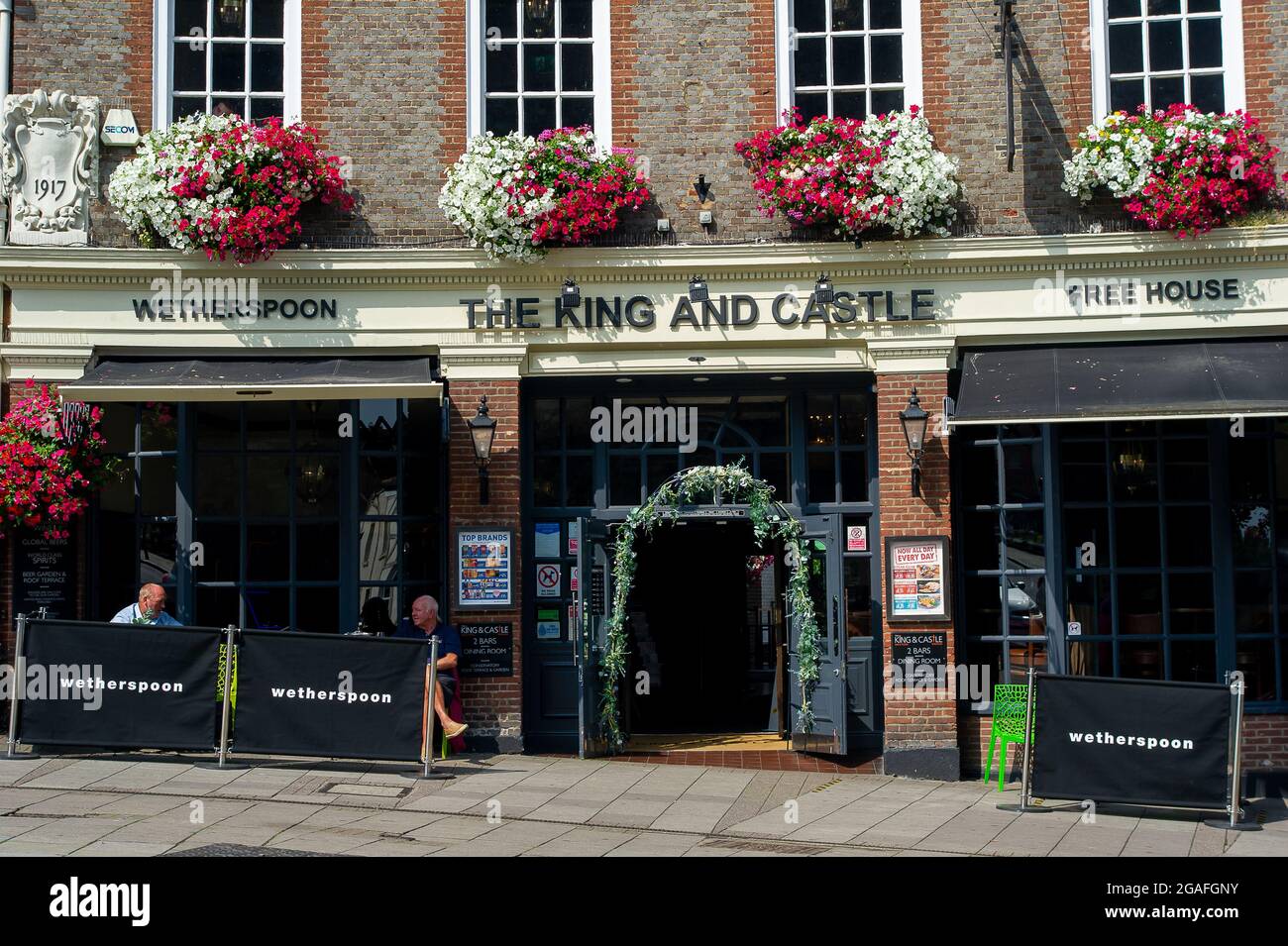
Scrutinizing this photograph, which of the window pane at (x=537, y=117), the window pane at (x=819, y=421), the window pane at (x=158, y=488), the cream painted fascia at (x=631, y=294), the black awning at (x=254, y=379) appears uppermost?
the window pane at (x=537, y=117)

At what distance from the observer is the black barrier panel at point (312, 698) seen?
11.3 metres

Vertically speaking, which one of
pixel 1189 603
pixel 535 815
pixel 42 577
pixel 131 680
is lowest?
pixel 535 815

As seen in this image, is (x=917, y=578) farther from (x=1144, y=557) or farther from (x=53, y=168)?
(x=53, y=168)

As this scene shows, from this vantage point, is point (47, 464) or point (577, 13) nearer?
point (47, 464)

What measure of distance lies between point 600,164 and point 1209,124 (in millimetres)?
5261

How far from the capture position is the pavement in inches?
369

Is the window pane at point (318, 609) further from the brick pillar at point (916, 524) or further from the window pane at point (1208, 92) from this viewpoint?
the window pane at point (1208, 92)

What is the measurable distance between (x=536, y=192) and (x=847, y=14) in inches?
133

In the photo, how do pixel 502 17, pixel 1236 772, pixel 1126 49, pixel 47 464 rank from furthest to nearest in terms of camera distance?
1. pixel 502 17
2. pixel 1126 49
3. pixel 47 464
4. pixel 1236 772

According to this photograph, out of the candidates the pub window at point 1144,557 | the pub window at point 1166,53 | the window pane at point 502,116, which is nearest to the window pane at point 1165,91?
the pub window at point 1166,53

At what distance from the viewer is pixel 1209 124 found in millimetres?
12570

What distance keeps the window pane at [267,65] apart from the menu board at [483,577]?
4589 mm

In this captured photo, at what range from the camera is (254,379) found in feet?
41.4

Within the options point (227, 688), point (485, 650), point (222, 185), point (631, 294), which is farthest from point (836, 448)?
point (222, 185)
